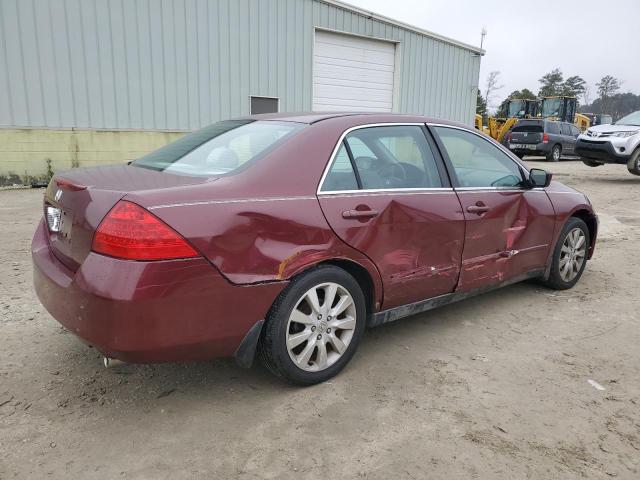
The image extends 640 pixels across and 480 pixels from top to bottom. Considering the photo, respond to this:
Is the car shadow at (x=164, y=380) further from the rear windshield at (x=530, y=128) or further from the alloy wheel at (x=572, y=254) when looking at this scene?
the rear windshield at (x=530, y=128)

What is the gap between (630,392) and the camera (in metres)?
2.96

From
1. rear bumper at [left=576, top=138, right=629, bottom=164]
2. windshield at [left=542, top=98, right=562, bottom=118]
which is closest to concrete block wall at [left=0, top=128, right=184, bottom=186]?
rear bumper at [left=576, top=138, right=629, bottom=164]

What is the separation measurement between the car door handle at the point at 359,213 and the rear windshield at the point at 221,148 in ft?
1.79

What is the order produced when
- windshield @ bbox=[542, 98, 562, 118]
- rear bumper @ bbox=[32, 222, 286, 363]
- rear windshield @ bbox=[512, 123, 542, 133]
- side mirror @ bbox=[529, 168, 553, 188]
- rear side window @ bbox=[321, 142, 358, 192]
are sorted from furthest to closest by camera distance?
windshield @ bbox=[542, 98, 562, 118] → rear windshield @ bbox=[512, 123, 542, 133] → side mirror @ bbox=[529, 168, 553, 188] → rear side window @ bbox=[321, 142, 358, 192] → rear bumper @ bbox=[32, 222, 286, 363]

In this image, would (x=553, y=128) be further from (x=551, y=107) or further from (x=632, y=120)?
(x=551, y=107)

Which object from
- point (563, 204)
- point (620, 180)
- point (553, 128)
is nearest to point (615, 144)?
point (620, 180)

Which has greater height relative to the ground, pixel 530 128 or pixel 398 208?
pixel 530 128

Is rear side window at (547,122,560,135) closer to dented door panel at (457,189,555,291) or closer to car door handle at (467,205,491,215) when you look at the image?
dented door panel at (457,189,555,291)

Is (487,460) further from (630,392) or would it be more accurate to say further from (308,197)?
(308,197)

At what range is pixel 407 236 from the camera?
3.20m

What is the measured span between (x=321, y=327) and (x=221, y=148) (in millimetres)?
1219

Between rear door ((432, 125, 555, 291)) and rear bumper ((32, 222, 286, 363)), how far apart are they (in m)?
1.72

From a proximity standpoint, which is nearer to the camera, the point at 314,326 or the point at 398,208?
the point at 314,326

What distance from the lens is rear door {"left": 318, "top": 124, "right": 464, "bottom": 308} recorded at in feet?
9.68
